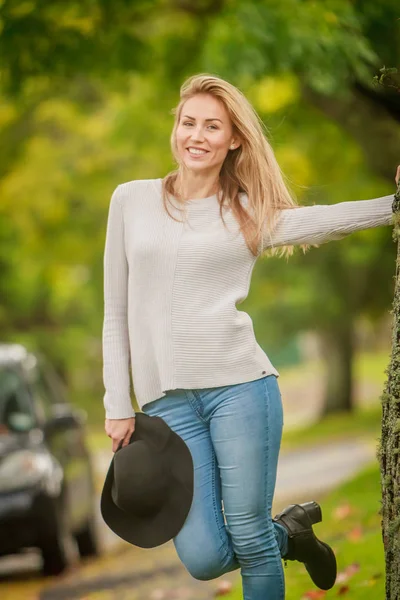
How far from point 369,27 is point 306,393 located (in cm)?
4055

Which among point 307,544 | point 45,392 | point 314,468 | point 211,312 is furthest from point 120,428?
point 314,468

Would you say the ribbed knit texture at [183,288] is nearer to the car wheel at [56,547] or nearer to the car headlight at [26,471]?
the car headlight at [26,471]

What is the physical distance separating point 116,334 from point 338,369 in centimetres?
2543

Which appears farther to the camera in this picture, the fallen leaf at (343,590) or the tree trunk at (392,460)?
the fallen leaf at (343,590)

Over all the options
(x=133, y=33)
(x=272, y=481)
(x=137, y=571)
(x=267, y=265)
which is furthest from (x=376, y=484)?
(x=267, y=265)

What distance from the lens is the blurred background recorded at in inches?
358

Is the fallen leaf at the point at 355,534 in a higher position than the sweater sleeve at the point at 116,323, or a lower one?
lower

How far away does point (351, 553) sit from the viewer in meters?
6.88

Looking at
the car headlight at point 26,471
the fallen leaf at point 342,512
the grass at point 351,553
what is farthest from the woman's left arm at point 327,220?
the fallen leaf at point 342,512

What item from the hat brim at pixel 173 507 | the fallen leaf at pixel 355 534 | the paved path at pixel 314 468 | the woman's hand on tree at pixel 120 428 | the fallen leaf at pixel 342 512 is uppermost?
the woman's hand on tree at pixel 120 428

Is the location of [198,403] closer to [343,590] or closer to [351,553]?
[343,590]

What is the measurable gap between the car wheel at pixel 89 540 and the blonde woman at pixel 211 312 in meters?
5.85

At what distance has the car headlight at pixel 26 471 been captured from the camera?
8.48 metres

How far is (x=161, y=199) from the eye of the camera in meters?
4.40
